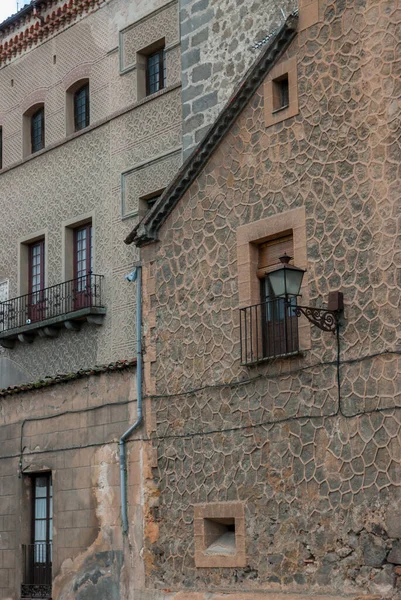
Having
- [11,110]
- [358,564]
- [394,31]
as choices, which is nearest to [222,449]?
[358,564]

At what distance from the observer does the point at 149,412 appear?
15.1 meters

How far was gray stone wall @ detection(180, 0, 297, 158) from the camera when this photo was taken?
1823 centimetres

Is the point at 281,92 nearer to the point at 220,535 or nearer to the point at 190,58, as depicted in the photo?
the point at 220,535

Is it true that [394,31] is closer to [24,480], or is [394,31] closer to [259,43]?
[259,43]

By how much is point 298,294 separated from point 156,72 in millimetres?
10546

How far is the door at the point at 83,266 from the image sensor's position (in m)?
22.6

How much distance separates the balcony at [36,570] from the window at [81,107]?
9688 millimetres

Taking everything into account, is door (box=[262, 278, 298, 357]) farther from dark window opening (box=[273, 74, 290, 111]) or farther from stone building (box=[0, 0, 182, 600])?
stone building (box=[0, 0, 182, 600])

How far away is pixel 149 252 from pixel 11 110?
37.0ft

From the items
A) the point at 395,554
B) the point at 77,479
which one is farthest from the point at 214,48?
the point at 395,554

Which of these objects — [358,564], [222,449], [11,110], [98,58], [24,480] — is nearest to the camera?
[358,564]

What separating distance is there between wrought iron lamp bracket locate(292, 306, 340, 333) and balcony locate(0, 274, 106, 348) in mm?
9777

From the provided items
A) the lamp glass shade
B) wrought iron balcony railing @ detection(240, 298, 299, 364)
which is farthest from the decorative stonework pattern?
the lamp glass shade

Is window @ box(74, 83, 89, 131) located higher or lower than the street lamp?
higher
